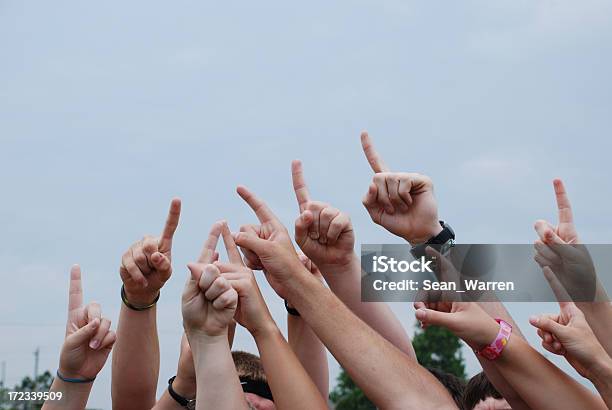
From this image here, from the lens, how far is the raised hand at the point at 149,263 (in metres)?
4.13

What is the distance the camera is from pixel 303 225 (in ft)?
13.0

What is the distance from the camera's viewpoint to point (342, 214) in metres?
4.00

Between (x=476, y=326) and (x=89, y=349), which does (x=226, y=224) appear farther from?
(x=476, y=326)

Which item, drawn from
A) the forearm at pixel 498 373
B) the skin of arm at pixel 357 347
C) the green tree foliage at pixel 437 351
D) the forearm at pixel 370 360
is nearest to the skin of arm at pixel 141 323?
the skin of arm at pixel 357 347

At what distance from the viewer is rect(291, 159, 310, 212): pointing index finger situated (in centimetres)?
425

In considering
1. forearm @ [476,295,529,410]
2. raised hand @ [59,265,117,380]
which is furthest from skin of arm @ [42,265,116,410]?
forearm @ [476,295,529,410]

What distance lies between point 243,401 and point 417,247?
113 centimetres

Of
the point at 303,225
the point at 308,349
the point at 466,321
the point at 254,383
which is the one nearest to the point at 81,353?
the point at 254,383

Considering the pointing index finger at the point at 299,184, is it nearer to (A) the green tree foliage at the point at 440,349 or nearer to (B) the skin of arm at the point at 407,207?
(B) the skin of arm at the point at 407,207

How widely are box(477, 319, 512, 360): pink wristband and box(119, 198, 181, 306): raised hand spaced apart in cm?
152

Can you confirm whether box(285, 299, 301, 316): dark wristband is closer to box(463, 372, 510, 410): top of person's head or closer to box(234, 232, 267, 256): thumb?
box(234, 232, 267, 256): thumb

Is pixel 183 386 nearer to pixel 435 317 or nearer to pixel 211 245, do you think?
pixel 211 245

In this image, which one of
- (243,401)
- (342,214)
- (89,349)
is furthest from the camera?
(89,349)

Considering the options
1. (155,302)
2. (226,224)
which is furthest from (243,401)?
(155,302)
